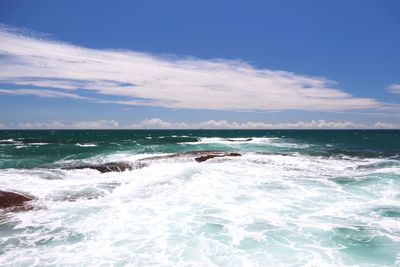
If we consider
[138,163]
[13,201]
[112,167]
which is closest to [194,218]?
[13,201]

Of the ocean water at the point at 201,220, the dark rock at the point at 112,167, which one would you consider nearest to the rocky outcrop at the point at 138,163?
the dark rock at the point at 112,167

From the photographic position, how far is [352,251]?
28.1 feet

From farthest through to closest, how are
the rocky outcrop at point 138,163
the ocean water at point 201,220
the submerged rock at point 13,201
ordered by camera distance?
1. the rocky outcrop at point 138,163
2. the submerged rock at point 13,201
3. the ocean water at point 201,220

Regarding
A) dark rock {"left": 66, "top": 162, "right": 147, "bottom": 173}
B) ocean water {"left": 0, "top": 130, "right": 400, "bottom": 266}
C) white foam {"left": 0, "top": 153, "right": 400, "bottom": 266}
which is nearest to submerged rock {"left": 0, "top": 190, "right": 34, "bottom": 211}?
ocean water {"left": 0, "top": 130, "right": 400, "bottom": 266}

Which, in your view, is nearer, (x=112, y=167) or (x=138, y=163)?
(x=112, y=167)

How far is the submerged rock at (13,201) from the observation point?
1197 cm

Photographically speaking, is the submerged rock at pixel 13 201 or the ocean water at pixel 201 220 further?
the submerged rock at pixel 13 201

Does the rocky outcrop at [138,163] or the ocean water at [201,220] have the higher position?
the rocky outcrop at [138,163]

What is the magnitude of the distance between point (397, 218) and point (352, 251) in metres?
3.99

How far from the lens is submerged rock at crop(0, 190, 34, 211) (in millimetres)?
11969

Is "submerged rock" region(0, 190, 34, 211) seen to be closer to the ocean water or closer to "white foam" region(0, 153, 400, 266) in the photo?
the ocean water

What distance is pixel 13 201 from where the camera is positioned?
12438mm

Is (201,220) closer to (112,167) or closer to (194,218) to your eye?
(194,218)

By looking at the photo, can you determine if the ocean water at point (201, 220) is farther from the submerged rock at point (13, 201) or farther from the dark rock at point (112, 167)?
the dark rock at point (112, 167)
